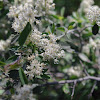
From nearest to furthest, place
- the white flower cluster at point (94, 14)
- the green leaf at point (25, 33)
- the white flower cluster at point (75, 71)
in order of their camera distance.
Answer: the green leaf at point (25, 33)
the white flower cluster at point (94, 14)
the white flower cluster at point (75, 71)

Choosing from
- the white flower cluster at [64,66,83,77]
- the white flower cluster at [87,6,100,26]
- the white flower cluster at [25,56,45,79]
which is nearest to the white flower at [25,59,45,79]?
the white flower cluster at [25,56,45,79]

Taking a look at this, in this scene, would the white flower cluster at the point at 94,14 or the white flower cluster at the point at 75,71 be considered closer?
the white flower cluster at the point at 94,14

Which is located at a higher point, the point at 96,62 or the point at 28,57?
the point at 28,57

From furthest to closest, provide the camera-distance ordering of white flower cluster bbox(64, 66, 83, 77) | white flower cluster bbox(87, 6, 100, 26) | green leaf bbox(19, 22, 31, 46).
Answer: white flower cluster bbox(64, 66, 83, 77) < white flower cluster bbox(87, 6, 100, 26) < green leaf bbox(19, 22, 31, 46)

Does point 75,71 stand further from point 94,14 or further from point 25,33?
point 25,33

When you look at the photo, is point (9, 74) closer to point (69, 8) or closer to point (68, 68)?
point (68, 68)

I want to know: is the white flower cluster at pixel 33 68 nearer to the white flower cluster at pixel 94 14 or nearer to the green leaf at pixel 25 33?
the green leaf at pixel 25 33

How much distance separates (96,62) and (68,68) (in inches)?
13.4

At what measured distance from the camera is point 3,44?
1.54m

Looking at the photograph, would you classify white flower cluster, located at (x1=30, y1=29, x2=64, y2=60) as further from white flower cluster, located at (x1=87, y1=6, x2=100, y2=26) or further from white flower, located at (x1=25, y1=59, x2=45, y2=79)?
white flower cluster, located at (x1=87, y1=6, x2=100, y2=26)

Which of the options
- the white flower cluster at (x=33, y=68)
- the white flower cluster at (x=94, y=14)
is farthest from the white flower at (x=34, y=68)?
the white flower cluster at (x=94, y=14)

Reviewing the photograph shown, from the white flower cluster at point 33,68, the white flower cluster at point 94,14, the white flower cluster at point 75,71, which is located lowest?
the white flower cluster at point 75,71

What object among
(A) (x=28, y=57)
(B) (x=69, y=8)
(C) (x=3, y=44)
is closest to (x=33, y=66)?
(A) (x=28, y=57)

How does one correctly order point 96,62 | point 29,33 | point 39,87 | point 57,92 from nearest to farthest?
point 29,33 → point 39,87 → point 96,62 → point 57,92
